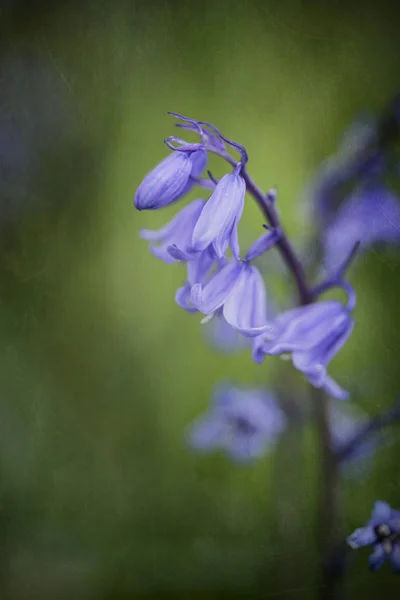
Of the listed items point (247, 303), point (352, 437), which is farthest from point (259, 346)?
point (352, 437)

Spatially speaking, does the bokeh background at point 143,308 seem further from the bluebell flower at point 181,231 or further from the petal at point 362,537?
the bluebell flower at point 181,231

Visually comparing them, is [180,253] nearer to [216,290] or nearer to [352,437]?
[216,290]

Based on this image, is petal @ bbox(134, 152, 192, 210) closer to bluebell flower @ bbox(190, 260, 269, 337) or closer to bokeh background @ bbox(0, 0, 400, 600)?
bluebell flower @ bbox(190, 260, 269, 337)

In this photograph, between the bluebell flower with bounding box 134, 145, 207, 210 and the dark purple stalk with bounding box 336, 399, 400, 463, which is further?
the dark purple stalk with bounding box 336, 399, 400, 463

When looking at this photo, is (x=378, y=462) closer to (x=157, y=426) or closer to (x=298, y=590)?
(x=298, y=590)

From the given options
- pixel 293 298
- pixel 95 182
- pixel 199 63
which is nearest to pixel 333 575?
pixel 293 298

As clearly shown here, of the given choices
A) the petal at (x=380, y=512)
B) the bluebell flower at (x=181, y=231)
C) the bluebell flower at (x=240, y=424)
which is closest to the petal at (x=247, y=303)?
the bluebell flower at (x=181, y=231)

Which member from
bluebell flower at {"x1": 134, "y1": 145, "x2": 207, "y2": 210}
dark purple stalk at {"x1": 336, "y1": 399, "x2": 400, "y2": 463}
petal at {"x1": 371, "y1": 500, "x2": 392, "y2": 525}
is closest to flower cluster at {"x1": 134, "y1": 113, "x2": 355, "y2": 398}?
bluebell flower at {"x1": 134, "y1": 145, "x2": 207, "y2": 210}
